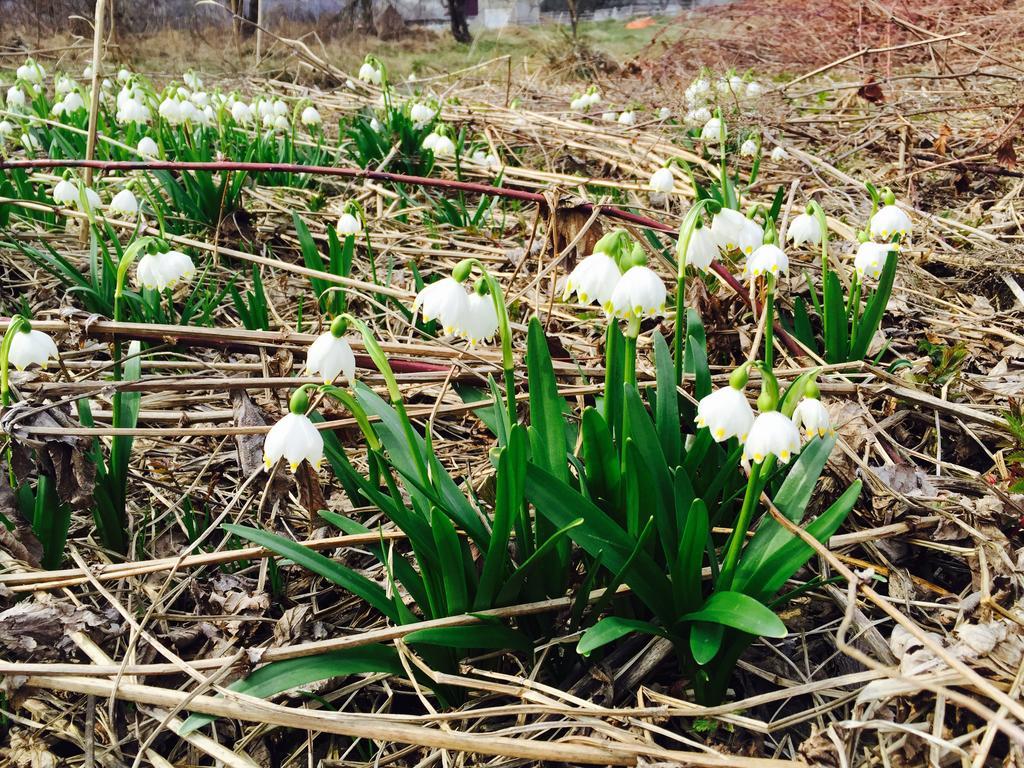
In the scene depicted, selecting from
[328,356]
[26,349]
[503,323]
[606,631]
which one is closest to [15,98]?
[26,349]

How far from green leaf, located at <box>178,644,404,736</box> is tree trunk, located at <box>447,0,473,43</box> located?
538 inches

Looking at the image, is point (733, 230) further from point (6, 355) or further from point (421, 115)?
point (421, 115)

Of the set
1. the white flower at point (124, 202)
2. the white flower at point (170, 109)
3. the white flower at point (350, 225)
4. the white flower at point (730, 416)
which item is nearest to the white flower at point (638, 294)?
the white flower at point (730, 416)

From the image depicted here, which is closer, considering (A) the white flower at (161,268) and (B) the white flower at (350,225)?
(A) the white flower at (161,268)

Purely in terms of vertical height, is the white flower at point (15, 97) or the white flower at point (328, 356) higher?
the white flower at point (15, 97)

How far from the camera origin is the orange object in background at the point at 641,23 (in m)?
12.9

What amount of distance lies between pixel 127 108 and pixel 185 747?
140 inches

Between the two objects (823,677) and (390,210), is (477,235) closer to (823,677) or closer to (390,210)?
(390,210)

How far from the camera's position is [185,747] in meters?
1.55

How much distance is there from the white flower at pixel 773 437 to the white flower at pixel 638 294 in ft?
0.85

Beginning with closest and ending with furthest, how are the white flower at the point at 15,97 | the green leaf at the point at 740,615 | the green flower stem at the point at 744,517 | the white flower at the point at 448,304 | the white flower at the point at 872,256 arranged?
1. the green leaf at the point at 740,615
2. the green flower stem at the point at 744,517
3. the white flower at the point at 448,304
4. the white flower at the point at 872,256
5. the white flower at the point at 15,97

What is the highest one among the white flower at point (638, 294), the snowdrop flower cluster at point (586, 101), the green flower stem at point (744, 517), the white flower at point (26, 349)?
the snowdrop flower cluster at point (586, 101)

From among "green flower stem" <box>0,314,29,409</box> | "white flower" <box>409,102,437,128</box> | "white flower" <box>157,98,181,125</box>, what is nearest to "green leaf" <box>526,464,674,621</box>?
"green flower stem" <box>0,314,29,409</box>

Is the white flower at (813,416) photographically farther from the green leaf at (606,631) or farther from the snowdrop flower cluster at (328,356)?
the snowdrop flower cluster at (328,356)
